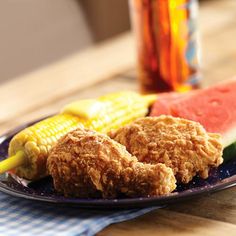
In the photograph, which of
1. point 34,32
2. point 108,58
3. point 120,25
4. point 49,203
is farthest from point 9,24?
point 49,203

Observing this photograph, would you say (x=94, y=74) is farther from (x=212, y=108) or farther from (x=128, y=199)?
(x=128, y=199)

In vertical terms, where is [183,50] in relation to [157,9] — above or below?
below

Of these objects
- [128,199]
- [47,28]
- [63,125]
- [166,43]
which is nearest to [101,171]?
[128,199]

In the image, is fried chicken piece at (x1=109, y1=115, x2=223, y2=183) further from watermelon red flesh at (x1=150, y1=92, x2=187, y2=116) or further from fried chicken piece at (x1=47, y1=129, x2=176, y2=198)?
watermelon red flesh at (x1=150, y1=92, x2=187, y2=116)

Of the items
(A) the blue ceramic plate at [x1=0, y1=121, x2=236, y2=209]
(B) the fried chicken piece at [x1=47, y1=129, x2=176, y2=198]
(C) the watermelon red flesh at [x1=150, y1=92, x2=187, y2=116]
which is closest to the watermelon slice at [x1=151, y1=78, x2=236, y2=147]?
(C) the watermelon red flesh at [x1=150, y1=92, x2=187, y2=116]

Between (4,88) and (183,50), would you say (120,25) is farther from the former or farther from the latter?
(183,50)
